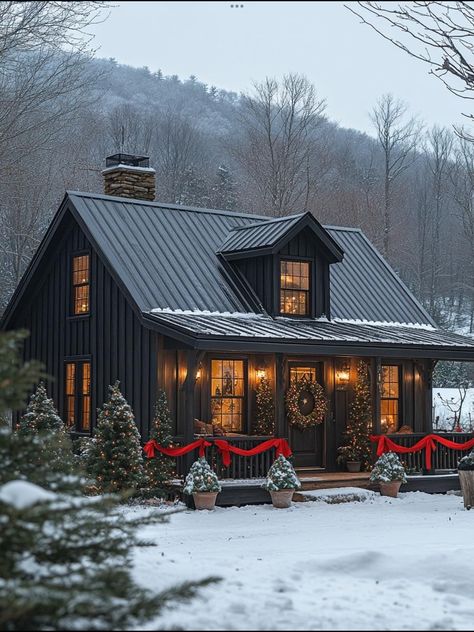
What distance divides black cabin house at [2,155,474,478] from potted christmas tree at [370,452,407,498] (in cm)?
102

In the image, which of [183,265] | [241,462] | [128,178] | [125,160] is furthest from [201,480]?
[125,160]

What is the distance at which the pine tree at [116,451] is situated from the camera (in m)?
16.2

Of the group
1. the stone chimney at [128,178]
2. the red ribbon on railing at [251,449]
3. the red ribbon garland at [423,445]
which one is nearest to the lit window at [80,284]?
the stone chimney at [128,178]

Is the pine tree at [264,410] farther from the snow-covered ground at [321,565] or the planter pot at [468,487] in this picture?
the planter pot at [468,487]

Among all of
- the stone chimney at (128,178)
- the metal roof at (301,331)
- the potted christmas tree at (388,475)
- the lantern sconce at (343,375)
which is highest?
the stone chimney at (128,178)

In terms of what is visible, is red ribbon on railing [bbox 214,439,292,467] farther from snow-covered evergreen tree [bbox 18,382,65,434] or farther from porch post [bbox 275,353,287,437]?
snow-covered evergreen tree [bbox 18,382,65,434]

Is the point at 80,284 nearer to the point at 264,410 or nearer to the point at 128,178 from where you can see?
the point at 128,178

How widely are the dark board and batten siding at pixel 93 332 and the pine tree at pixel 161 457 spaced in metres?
0.77

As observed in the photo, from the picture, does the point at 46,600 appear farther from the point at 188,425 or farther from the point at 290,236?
the point at 290,236

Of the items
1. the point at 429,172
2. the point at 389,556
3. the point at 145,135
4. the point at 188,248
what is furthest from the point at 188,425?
the point at 429,172

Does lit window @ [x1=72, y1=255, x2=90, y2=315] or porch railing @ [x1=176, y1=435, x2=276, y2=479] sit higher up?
lit window @ [x1=72, y1=255, x2=90, y2=315]

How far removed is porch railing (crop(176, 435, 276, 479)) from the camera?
56.5 ft

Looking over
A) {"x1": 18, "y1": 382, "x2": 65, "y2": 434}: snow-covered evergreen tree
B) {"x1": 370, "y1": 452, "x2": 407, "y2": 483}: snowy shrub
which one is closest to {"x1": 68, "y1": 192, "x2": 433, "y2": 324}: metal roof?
{"x1": 18, "y1": 382, "x2": 65, "y2": 434}: snow-covered evergreen tree

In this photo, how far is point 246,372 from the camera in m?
19.0
